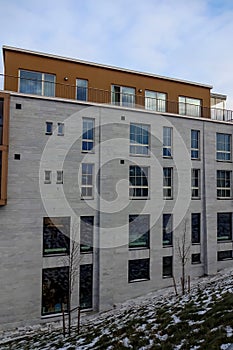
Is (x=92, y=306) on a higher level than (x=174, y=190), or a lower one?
lower

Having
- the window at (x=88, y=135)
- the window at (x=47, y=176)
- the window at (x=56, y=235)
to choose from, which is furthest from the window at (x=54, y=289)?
the window at (x=88, y=135)

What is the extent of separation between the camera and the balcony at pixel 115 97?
53.4 ft

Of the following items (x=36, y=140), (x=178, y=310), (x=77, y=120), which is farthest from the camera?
(x=77, y=120)

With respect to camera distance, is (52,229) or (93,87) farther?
(93,87)

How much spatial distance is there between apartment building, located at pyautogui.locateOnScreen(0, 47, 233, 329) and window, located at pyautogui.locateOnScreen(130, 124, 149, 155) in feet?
0.21

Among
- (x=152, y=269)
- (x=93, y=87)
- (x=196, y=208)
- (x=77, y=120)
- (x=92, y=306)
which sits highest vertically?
(x=93, y=87)

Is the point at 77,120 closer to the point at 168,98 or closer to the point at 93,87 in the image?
the point at 93,87

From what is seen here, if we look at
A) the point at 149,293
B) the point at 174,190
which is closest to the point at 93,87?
the point at 174,190

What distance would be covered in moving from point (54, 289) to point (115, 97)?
11720 millimetres

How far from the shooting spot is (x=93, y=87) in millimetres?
17891

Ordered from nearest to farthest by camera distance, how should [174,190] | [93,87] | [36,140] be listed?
[36,140]
[93,87]
[174,190]

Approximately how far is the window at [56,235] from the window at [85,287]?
152 centimetres

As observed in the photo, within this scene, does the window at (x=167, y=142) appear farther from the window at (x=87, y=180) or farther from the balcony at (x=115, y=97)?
the window at (x=87, y=180)

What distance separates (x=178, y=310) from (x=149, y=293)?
9196 millimetres
